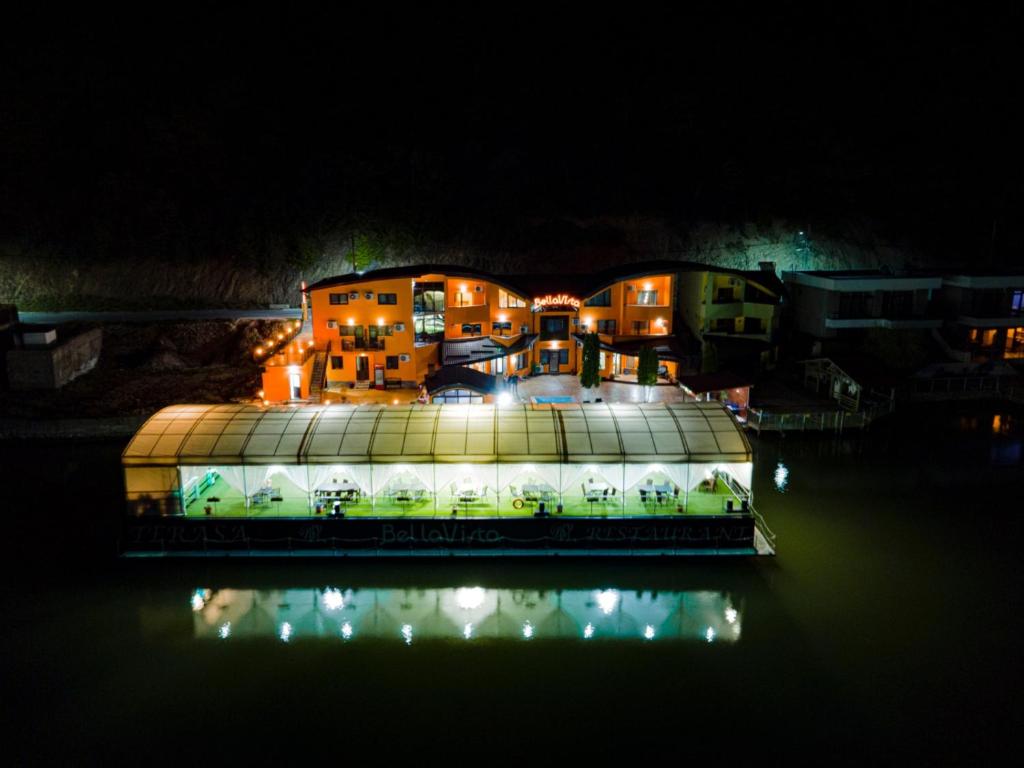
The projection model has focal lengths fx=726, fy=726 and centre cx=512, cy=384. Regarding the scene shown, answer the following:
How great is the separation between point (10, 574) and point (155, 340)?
26.2m

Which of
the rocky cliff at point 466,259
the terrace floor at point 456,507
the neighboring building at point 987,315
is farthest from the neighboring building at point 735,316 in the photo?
the terrace floor at point 456,507

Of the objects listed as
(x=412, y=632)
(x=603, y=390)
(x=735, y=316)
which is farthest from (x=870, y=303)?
(x=412, y=632)

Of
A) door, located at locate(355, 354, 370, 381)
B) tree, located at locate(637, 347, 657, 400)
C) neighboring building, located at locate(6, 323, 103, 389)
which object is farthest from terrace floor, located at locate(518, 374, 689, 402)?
neighboring building, located at locate(6, 323, 103, 389)

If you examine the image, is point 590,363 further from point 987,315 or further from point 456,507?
point 987,315

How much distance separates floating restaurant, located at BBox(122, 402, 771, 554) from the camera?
845 inches

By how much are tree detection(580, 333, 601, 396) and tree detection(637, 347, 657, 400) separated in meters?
2.03

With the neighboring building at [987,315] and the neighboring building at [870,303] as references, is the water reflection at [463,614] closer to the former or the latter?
the neighboring building at [870,303]

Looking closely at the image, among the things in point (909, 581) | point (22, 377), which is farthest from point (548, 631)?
point (22, 377)

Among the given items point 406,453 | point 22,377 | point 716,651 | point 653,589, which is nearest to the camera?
point 716,651

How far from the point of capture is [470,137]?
Result: 230 feet

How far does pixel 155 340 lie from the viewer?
44.6 m

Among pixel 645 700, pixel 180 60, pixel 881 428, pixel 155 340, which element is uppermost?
pixel 180 60

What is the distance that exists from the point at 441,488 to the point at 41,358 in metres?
27.1

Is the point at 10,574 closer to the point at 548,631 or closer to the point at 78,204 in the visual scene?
the point at 548,631
